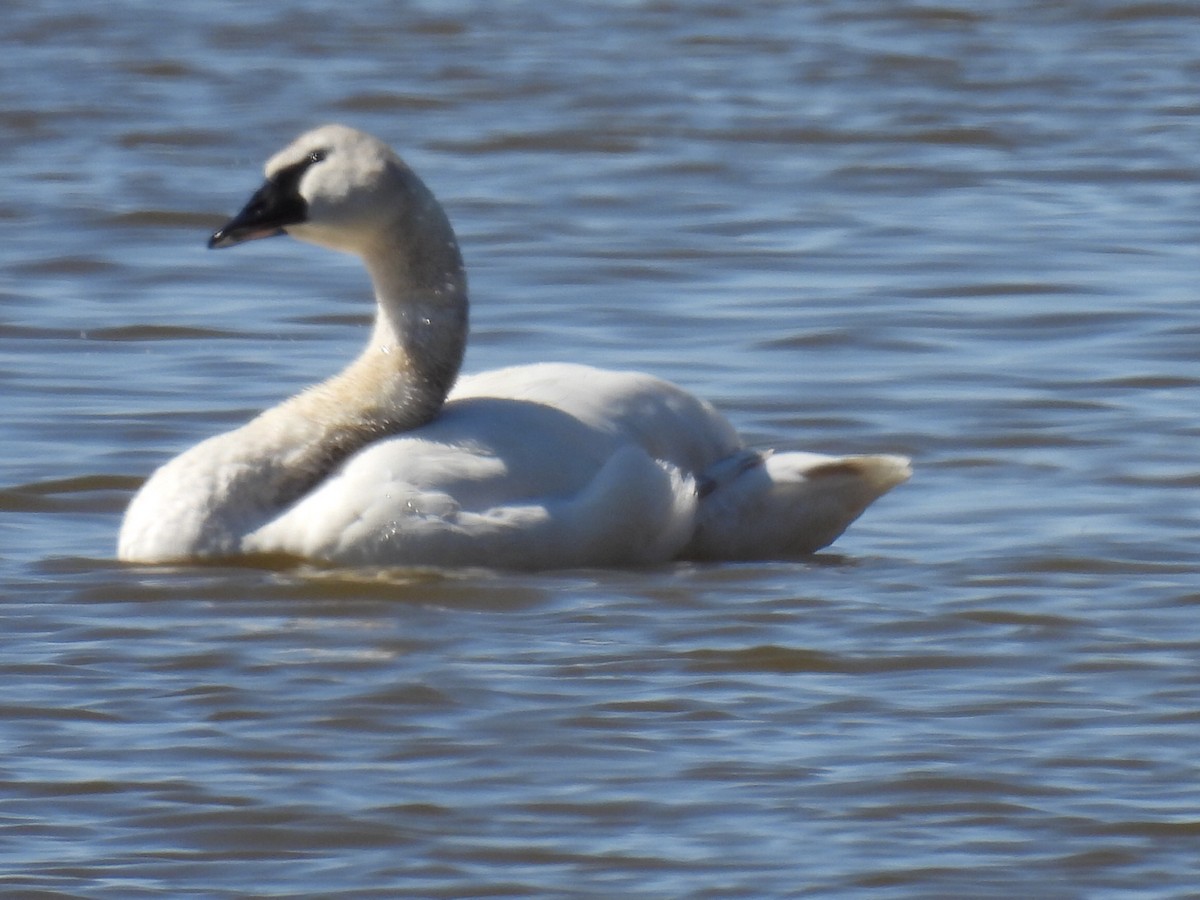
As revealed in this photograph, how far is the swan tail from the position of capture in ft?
23.8

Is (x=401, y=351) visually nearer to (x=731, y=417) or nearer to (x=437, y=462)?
(x=437, y=462)

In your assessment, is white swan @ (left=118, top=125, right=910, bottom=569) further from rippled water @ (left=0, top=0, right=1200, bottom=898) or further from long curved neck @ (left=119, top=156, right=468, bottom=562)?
rippled water @ (left=0, top=0, right=1200, bottom=898)

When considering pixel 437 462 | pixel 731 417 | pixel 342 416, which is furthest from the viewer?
pixel 731 417

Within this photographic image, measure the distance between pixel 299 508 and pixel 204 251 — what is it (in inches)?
202

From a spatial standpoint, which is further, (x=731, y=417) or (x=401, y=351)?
(x=731, y=417)

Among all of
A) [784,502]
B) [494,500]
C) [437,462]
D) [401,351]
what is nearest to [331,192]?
[401,351]

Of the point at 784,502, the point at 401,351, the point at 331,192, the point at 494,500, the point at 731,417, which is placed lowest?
the point at 731,417

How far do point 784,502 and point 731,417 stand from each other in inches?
64.0

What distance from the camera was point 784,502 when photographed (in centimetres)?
723

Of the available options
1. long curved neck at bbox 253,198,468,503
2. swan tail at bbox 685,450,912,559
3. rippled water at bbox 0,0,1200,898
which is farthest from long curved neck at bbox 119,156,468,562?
swan tail at bbox 685,450,912,559

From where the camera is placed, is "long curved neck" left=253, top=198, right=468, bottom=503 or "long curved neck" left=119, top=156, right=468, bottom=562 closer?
"long curved neck" left=119, top=156, right=468, bottom=562

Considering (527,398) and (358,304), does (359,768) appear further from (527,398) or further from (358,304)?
(358,304)

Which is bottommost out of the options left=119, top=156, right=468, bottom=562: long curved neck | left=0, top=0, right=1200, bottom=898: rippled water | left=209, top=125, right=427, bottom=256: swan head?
left=0, top=0, right=1200, bottom=898: rippled water

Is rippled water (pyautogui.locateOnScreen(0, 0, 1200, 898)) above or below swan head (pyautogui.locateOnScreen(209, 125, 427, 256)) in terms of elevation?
below
